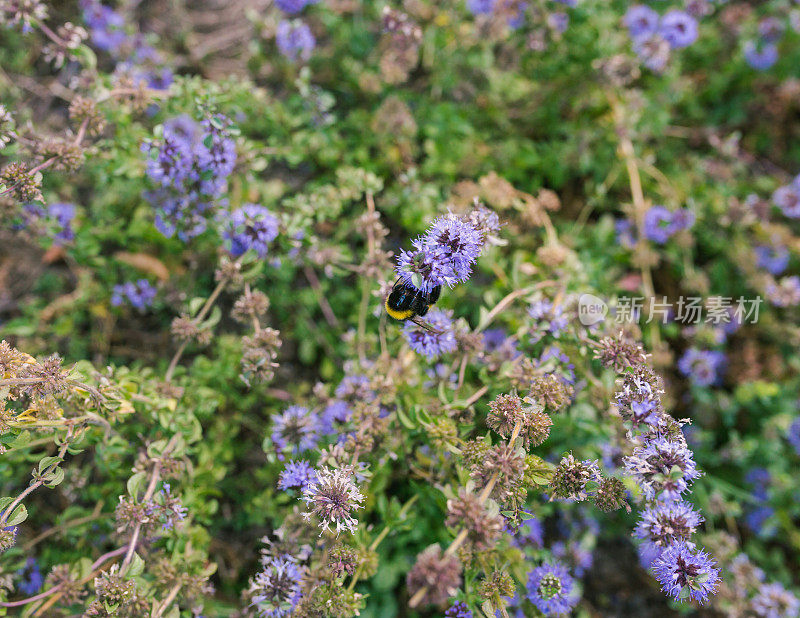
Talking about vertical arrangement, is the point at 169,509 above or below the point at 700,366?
below

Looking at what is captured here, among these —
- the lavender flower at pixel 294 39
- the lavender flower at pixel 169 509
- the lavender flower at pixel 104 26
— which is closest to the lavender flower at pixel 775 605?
the lavender flower at pixel 169 509

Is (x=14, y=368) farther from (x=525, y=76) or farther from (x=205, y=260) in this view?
(x=525, y=76)

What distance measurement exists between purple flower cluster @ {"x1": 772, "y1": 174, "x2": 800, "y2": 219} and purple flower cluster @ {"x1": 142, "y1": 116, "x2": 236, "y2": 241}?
4.38 meters

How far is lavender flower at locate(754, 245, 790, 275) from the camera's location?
4.61 m

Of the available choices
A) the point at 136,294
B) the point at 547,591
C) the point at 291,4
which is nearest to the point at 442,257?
the point at 547,591

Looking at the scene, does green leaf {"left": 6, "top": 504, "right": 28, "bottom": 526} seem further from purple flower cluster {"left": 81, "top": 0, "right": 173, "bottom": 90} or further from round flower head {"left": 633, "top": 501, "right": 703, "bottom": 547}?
purple flower cluster {"left": 81, "top": 0, "right": 173, "bottom": 90}

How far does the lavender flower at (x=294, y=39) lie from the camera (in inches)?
172

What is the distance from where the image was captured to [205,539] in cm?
312

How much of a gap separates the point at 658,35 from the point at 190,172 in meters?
3.81

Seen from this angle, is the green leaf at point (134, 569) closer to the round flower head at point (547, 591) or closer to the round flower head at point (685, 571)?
the round flower head at point (547, 591)

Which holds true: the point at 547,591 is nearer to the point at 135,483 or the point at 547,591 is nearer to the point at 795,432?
the point at 135,483

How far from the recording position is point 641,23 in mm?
4559

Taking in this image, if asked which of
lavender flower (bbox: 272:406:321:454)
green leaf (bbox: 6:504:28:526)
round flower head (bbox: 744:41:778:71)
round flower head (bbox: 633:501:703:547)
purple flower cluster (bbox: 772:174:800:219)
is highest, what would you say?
round flower head (bbox: 744:41:778:71)

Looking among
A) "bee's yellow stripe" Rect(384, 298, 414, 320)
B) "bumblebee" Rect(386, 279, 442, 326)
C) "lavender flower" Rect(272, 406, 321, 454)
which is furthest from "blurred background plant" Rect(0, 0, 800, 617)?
"bee's yellow stripe" Rect(384, 298, 414, 320)
